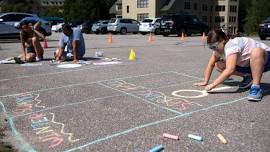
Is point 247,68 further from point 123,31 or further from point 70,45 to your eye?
point 123,31

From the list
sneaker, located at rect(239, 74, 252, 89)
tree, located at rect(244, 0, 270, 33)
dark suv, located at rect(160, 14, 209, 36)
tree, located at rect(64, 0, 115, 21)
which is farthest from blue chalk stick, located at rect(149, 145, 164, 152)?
tree, located at rect(64, 0, 115, 21)

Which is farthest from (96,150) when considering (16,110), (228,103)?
(228,103)

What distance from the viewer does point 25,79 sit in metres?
8.66

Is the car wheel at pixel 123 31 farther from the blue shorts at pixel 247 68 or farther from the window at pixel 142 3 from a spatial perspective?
the window at pixel 142 3

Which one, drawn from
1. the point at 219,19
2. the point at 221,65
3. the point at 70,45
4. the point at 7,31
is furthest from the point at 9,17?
the point at 219,19

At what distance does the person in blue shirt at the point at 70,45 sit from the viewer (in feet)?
35.9

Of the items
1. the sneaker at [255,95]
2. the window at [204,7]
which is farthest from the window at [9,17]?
the window at [204,7]

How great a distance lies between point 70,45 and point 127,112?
231 inches

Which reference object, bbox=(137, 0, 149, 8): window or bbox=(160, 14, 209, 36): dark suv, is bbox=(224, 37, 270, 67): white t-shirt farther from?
bbox=(137, 0, 149, 8): window

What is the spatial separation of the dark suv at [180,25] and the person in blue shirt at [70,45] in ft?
62.6

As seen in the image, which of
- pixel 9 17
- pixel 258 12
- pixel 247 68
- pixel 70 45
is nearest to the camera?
pixel 247 68

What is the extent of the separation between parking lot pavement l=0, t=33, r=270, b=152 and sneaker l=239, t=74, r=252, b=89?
0.15m

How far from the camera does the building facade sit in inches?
2911

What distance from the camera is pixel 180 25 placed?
1185 inches
